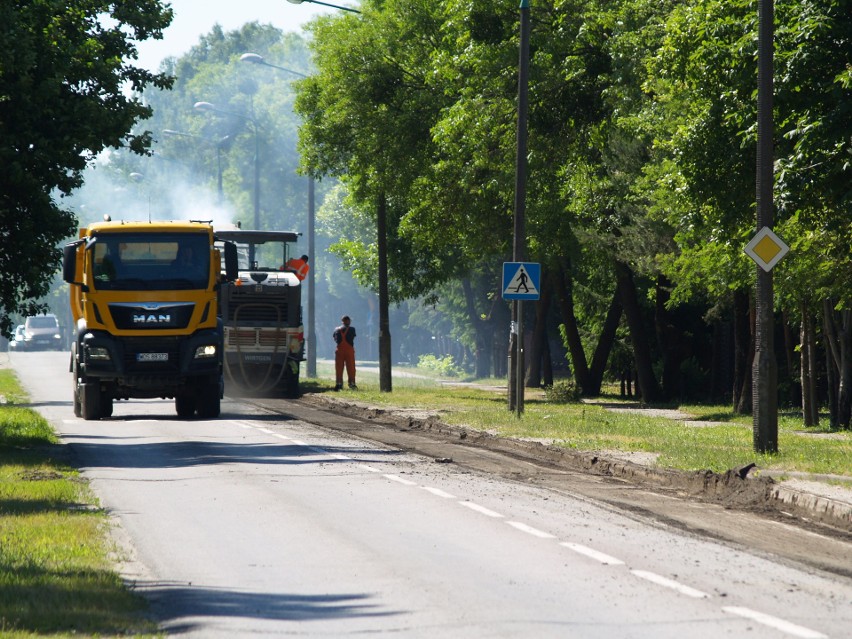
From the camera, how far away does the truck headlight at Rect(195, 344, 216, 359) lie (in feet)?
83.7

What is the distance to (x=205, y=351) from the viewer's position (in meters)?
25.6

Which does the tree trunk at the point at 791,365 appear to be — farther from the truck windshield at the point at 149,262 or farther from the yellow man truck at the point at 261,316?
the truck windshield at the point at 149,262

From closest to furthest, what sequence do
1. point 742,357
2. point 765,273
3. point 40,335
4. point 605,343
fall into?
point 765,273 < point 742,357 < point 605,343 < point 40,335

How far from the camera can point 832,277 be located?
79.9 feet

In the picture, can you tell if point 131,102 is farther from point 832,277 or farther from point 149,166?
point 149,166

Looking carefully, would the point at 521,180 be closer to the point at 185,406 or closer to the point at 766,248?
the point at 185,406

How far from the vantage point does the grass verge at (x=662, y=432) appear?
1767 cm

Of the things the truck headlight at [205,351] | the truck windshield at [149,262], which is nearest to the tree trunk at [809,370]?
the truck headlight at [205,351]

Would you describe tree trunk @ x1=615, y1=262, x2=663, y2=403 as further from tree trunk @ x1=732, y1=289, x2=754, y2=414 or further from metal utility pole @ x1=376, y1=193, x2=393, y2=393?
metal utility pole @ x1=376, y1=193, x2=393, y2=393

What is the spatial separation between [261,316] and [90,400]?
31.2ft

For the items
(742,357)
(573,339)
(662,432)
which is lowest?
(662,432)

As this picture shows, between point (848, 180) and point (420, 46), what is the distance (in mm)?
18288

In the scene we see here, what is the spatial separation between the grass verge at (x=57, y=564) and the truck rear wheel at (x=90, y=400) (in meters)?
8.54

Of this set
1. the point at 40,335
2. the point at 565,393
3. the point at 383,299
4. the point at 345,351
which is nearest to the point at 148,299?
the point at 565,393
